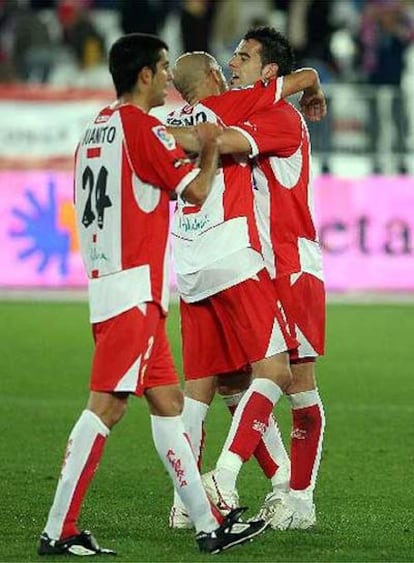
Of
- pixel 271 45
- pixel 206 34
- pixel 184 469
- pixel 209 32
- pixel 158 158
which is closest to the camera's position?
pixel 158 158

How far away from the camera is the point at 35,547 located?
20.5 ft

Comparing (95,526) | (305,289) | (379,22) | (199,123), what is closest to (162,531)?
(95,526)

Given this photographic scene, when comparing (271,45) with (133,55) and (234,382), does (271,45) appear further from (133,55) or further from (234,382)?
(234,382)

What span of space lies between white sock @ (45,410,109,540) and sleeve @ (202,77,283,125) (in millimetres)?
1470

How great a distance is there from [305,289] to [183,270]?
528 millimetres

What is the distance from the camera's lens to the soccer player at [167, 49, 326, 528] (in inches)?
265

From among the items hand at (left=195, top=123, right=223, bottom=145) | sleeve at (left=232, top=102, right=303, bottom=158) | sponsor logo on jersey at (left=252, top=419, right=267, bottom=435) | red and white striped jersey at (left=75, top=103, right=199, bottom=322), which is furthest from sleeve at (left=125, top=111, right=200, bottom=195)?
sponsor logo on jersey at (left=252, top=419, right=267, bottom=435)

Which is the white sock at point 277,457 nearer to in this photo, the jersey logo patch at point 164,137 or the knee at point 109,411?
the knee at point 109,411

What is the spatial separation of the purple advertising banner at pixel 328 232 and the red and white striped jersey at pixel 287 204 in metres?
11.2

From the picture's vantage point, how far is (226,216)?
676 centimetres

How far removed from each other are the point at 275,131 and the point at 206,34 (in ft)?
47.7

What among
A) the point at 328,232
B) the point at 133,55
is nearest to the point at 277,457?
the point at 133,55

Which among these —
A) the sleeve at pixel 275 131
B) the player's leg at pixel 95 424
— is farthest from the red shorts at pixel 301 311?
the player's leg at pixel 95 424

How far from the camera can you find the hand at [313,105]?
23.3 ft
